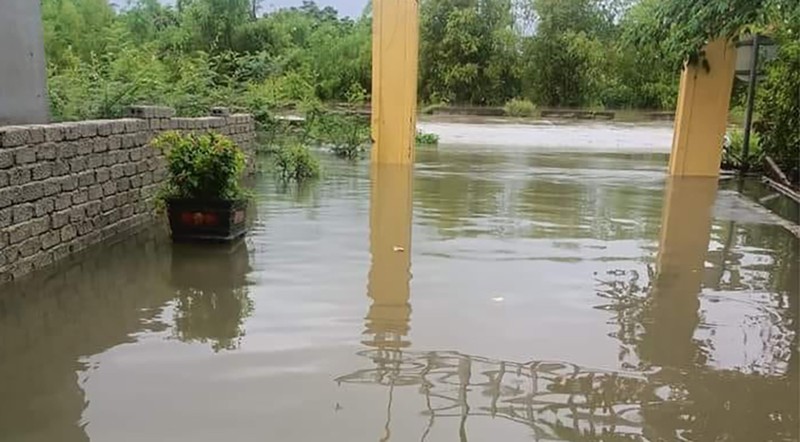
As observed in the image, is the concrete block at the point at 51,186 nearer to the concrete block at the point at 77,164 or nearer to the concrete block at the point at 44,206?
the concrete block at the point at 44,206

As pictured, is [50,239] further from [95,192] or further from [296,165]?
[296,165]

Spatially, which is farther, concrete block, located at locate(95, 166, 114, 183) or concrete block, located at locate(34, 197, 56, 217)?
concrete block, located at locate(95, 166, 114, 183)

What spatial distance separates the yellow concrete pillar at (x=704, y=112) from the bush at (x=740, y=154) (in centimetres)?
89

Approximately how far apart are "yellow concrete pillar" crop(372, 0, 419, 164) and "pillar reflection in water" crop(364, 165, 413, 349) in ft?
6.20

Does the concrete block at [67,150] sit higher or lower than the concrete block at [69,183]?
higher

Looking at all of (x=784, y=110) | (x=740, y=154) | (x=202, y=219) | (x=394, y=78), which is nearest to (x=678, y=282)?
(x=202, y=219)

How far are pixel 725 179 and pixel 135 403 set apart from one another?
30.7 feet

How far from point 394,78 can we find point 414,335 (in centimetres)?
710

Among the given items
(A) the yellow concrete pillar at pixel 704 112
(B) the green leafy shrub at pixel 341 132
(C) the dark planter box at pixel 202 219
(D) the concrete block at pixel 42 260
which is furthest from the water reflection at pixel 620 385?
(B) the green leafy shrub at pixel 341 132

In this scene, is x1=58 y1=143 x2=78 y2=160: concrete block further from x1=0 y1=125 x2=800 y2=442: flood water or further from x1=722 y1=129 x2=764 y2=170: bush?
x1=722 y1=129 x2=764 y2=170: bush

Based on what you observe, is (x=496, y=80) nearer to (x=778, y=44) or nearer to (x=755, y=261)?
(x=778, y=44)

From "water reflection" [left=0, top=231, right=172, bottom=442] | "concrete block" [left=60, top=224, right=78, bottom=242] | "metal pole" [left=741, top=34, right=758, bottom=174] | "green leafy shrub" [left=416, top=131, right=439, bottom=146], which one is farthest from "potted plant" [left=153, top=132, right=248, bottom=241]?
"green leafy shrub" [left=416, top=131, right=439, bottom=146]

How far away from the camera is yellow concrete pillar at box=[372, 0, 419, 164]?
32.3 feet

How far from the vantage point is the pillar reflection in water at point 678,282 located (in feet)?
11.0
